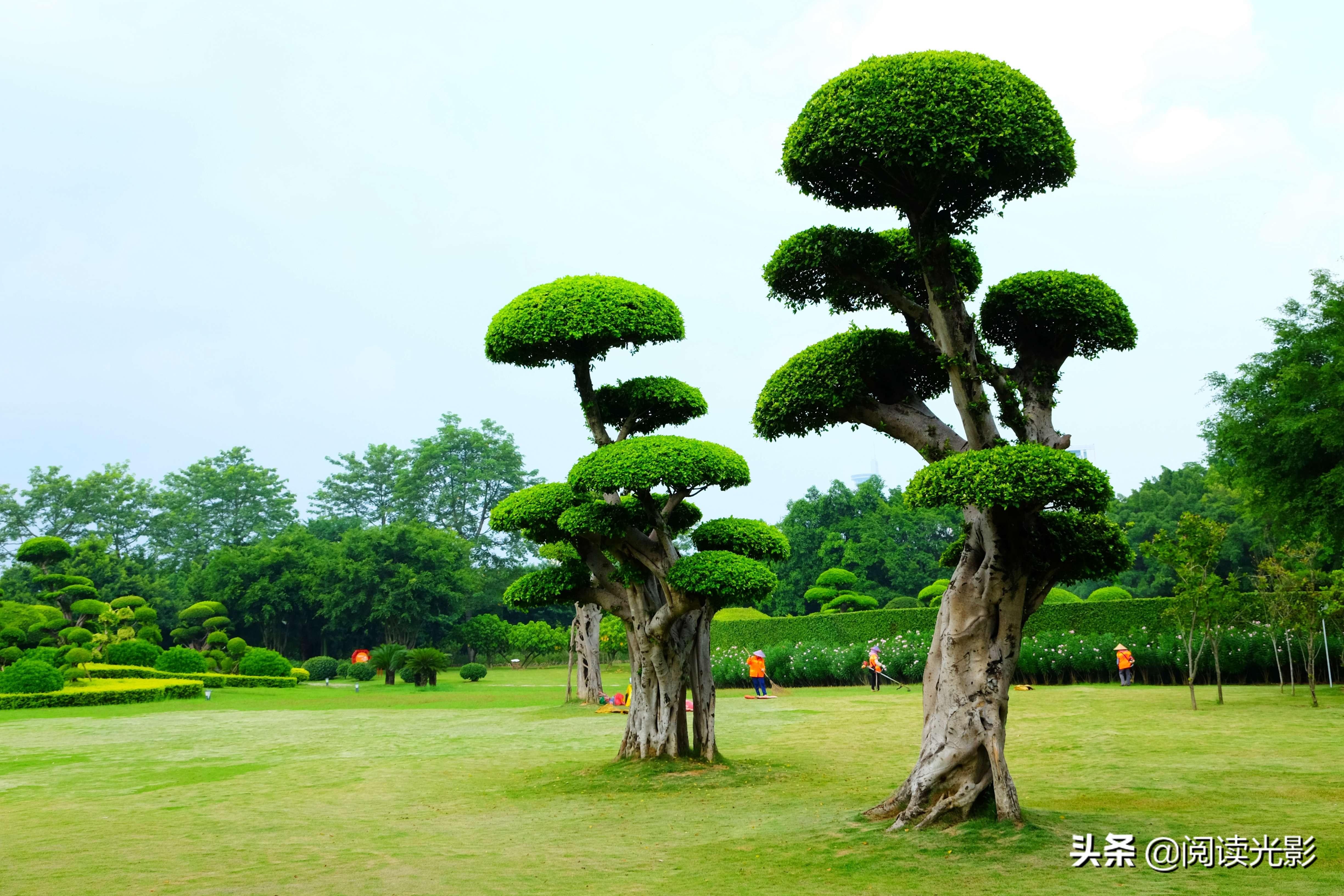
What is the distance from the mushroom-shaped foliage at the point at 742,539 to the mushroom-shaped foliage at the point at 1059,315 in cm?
467

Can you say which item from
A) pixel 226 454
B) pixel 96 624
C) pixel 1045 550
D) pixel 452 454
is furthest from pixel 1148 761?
pixel 226 454

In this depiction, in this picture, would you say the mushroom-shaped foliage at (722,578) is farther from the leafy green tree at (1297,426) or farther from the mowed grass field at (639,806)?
the leafy green tree at (1297,426)

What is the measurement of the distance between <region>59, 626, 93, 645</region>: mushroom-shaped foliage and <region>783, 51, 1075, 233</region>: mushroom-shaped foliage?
33677 millimetres

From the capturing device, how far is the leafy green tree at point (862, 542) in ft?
165

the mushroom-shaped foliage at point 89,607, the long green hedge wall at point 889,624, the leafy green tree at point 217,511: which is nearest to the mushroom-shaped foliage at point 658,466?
the long green hedge wall at point 889,624

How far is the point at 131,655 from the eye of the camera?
106 feet

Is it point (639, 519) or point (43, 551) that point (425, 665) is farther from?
point (639, 519)

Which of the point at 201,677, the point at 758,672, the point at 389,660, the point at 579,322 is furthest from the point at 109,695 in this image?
Result: the point at 579,322

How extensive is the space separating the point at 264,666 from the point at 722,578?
94.3 ft

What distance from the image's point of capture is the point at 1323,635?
2025 centimetres

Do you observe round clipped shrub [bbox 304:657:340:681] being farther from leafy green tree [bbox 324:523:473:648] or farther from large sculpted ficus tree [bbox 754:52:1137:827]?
large sculpted ficus tree [bbox 754:52:1137:827]

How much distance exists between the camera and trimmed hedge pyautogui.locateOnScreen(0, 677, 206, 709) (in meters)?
24.9

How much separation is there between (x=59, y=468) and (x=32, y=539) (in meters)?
25.8

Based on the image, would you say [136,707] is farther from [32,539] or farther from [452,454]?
[452,454]
